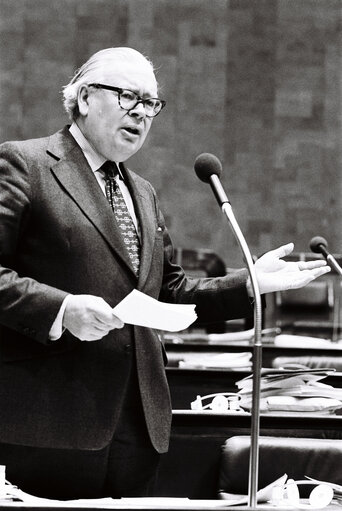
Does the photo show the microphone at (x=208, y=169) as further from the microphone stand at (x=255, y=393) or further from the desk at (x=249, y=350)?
the desk at (x=249, y=350)

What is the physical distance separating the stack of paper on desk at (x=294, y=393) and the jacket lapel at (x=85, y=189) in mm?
1065

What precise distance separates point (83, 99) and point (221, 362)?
6.36 feet

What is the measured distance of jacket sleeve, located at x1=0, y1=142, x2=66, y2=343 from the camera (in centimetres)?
212

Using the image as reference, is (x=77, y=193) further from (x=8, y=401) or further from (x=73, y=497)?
(x=73, y=497)

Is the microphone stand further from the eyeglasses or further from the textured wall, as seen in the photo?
the textured wall

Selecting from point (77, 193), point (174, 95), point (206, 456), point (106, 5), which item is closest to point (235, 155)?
point (174, 95)

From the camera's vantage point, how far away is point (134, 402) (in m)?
2.31

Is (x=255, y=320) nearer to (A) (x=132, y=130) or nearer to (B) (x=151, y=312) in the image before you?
A: (B) (x=151, y=312)

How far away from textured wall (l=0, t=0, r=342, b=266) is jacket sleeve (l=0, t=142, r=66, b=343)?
22.1 ft

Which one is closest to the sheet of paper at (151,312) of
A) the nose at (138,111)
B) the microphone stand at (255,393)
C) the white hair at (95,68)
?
the microphone stand at (255,393)

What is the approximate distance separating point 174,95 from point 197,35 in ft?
2.12

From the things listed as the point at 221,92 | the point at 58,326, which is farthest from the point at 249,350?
the point at 221,92

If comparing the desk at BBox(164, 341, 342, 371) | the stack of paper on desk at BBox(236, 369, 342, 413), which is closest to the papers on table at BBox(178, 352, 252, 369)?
the desk at BBox(164, 341, 342, 371)

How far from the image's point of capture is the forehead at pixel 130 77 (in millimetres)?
2439
